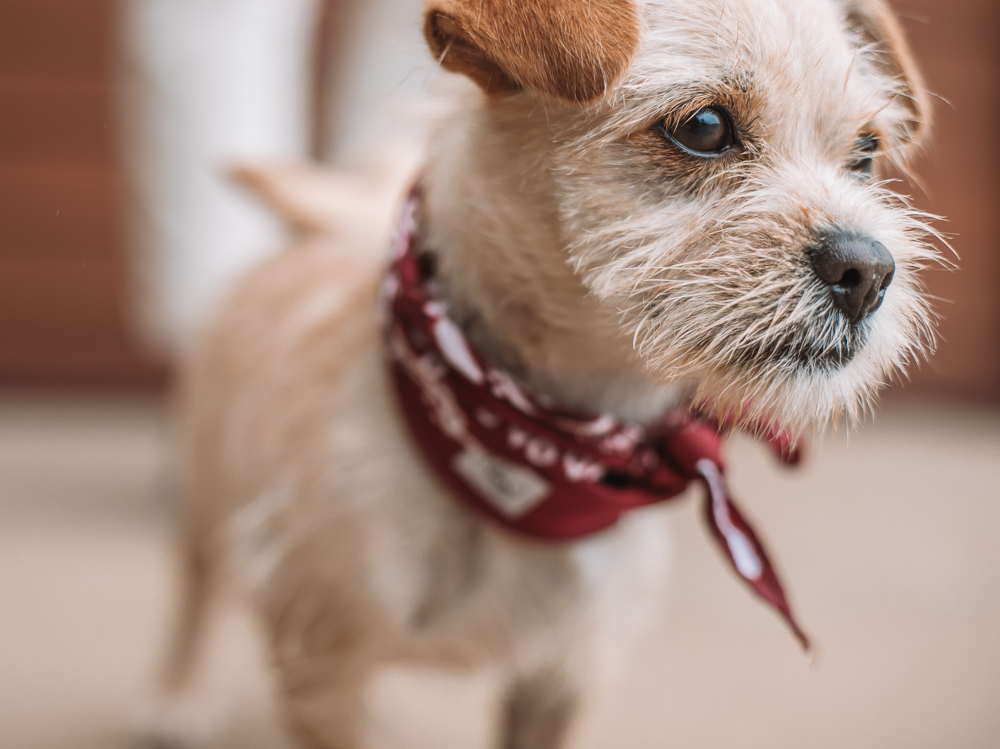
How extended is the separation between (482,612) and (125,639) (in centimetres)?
103

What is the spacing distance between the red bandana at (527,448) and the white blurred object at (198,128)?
1023 millimetres

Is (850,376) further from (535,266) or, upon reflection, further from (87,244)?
(87,244)

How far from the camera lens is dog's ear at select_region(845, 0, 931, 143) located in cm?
90

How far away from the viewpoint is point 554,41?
0.65 metres

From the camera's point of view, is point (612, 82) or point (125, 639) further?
point (125, 639)

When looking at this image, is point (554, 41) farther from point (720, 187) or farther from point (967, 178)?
point (967, 178)

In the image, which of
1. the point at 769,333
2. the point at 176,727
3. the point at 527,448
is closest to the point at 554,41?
→ the point at 769,333

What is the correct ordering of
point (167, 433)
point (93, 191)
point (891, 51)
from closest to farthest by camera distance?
point (891, 51) → point (167, 433) → point (93, 191)

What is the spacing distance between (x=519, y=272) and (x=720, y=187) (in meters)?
0.21

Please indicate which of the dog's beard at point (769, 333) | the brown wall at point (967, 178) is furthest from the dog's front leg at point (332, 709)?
the brown wall at point (967, 178)

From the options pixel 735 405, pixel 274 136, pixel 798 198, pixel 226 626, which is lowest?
pixel 226 626

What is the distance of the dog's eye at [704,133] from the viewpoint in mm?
709

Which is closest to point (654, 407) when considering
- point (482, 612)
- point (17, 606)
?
point (482, 612)

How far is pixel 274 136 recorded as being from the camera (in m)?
2.04
